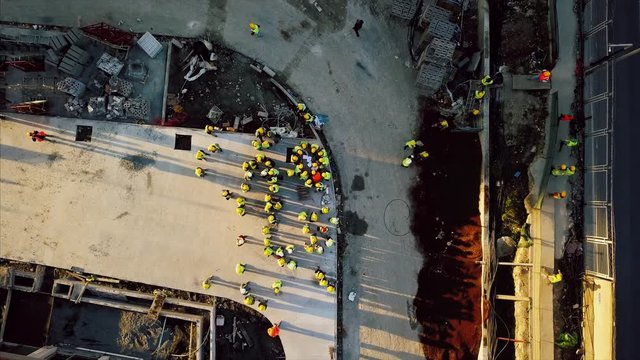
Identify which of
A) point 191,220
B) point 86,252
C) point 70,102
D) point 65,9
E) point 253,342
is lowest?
point 253,342

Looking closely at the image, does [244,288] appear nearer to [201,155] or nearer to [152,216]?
[152,216]

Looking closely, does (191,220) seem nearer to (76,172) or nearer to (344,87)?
(76,172)

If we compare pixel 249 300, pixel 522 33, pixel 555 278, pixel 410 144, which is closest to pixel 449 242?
pixel 555 278

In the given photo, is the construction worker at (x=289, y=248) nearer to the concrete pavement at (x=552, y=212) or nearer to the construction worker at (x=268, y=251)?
the construction worker at (x=268, y=251)

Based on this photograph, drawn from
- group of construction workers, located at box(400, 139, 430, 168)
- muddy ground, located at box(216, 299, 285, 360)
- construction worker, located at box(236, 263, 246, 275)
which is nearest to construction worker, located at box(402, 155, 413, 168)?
group of construction workers, located at box(400, 139, 430, 168)

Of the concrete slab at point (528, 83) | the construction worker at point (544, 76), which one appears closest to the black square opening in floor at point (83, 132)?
the concrete slab at point (528, 83)

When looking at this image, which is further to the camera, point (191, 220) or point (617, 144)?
point (191, 220)

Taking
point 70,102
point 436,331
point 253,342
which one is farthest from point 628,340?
point 70,102
